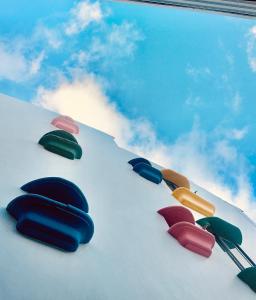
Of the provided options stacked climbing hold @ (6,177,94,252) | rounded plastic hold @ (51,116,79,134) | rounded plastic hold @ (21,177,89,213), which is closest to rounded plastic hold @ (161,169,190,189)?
rounded plastic hold @ (51,116,79,134)

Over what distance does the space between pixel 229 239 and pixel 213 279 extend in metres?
1.71

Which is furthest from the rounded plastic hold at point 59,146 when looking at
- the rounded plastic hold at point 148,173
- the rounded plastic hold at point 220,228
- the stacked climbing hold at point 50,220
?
the stacked climbing hold at point 50,220

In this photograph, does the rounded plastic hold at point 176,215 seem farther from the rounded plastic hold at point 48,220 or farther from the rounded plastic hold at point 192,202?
the rounded plastic hold at point 48,220

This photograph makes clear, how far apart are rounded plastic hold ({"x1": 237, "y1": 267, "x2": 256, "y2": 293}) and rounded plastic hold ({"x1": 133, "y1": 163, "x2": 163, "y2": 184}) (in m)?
2.12

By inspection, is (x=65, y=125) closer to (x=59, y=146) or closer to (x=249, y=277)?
(x=59, y=146)

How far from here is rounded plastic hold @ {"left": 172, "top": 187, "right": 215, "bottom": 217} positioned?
5000 millimetres

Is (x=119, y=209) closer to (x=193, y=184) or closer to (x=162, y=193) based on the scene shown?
(x=162, y=193)

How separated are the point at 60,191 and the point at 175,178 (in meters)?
4.08

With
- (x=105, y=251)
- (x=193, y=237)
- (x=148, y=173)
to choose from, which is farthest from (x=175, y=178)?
(x=105, y=251)

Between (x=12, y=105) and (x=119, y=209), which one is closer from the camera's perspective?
(x=119, y=209)

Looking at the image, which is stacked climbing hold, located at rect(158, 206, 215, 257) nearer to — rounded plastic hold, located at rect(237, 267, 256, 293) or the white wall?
the white wall

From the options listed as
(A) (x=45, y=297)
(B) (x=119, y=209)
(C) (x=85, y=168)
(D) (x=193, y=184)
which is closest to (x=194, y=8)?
(C) (x=85, y=168)

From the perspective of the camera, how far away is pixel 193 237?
3.29 m

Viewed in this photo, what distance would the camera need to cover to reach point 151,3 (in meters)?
4.46
